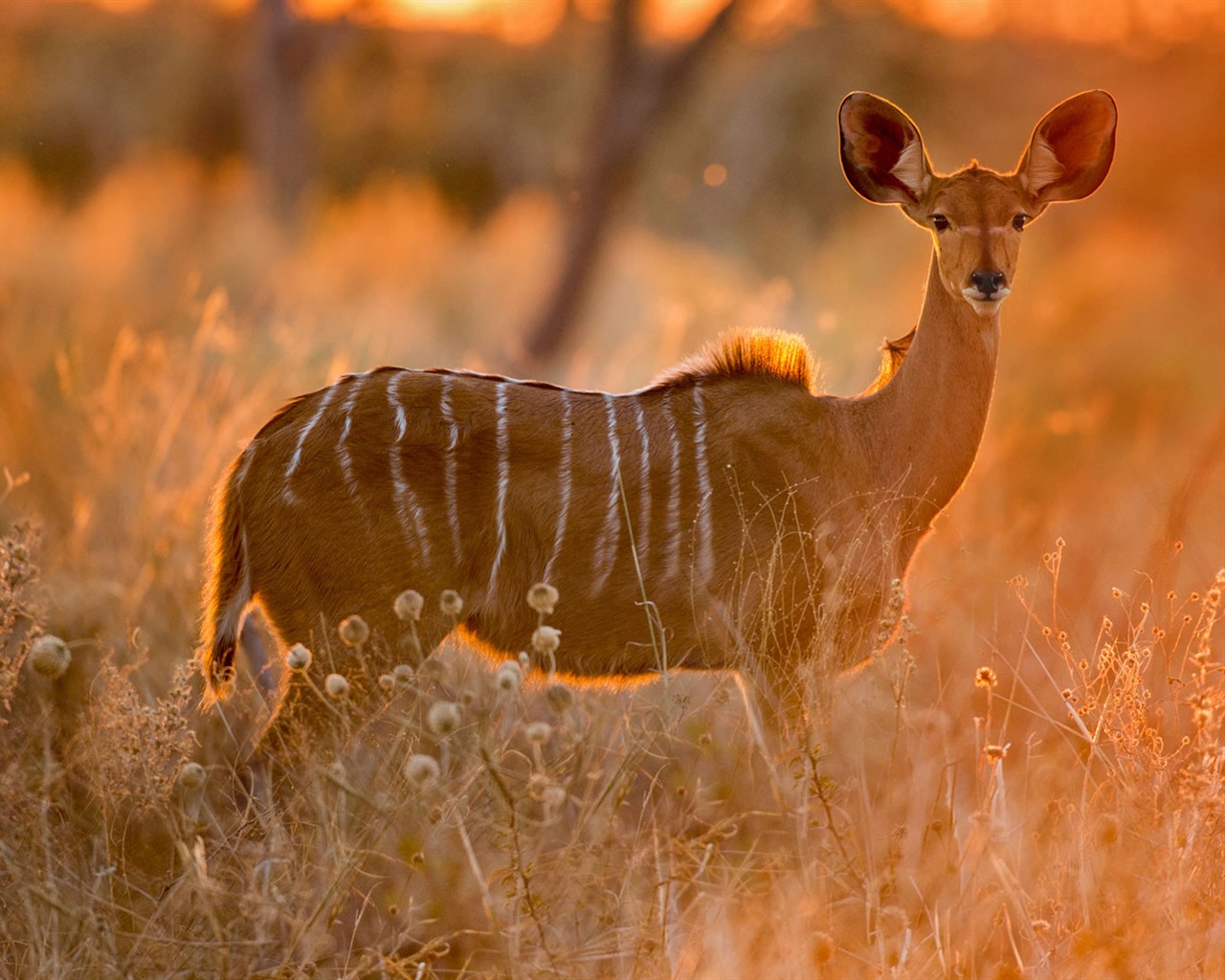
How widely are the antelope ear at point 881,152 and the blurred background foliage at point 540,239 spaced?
101 cm

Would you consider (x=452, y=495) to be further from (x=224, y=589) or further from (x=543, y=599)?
(x=543, y=599)

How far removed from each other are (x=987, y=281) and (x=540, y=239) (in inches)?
425

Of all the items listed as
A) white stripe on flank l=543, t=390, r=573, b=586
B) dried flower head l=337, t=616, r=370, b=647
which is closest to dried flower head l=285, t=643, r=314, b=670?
dried flower head l=337, t=616, r=370, b=647

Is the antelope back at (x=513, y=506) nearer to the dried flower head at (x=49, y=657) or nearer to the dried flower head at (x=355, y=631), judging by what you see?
the dried flower head at (x=355, y=631)

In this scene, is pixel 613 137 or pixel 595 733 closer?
pixel 595 733

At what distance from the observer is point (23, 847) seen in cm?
308

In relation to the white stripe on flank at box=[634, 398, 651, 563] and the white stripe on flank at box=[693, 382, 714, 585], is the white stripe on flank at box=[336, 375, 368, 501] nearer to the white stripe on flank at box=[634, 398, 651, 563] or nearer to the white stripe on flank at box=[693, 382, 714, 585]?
the white stripe on flank at box=[634, 398, 651, 563]

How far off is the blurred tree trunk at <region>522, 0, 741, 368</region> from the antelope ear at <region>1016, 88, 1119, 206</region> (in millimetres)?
5684

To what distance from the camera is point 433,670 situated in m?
3.16

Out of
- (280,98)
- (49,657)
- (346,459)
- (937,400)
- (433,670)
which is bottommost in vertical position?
(433,670)

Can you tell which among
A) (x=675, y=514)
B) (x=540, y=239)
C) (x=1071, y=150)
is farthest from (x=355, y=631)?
(x=540, y=239)

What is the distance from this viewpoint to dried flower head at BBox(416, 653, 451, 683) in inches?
113

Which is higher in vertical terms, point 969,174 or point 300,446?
point 969,174

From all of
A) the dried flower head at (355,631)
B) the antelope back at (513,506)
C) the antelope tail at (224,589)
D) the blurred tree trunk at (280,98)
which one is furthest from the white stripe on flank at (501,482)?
the blurred tree trunk at (280,98)
